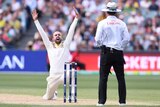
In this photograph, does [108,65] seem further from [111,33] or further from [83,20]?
[83,20]

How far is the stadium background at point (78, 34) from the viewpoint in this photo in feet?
105

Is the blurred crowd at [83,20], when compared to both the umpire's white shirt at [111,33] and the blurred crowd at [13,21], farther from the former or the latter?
the umpire's white shirt at [111,33]

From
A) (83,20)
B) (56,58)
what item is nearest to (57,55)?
(56,58)

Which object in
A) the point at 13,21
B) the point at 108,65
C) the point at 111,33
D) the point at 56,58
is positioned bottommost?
the point at 13,21

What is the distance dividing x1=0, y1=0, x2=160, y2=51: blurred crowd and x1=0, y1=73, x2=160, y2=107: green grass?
3.44 meters

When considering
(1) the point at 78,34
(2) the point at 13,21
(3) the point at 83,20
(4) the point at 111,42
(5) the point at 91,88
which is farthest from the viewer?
(2) the point at 13,21

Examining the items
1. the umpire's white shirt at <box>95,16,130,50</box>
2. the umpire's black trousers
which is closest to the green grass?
the umpire's black trousers

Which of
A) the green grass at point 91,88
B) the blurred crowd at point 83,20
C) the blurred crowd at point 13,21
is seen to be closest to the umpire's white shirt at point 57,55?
the green grass at point 91,88

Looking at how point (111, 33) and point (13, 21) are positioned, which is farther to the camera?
point (13, 21)

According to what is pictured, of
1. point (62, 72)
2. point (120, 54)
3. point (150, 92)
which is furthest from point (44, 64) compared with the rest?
point (120, 54)

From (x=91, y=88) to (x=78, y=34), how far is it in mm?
10876

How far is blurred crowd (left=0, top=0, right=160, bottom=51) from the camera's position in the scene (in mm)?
32406

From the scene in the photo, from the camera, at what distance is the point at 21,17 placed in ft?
116

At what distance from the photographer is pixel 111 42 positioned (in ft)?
47.5
